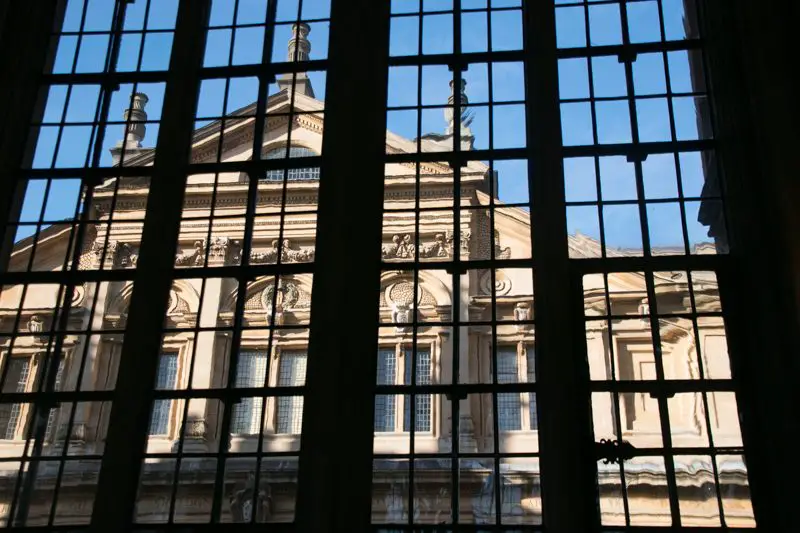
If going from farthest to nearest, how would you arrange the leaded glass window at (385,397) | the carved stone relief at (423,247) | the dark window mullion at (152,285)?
the carved stone relief at (423,247) < the leaded glass window at (385,397) < the dark window mullion at (152,285)

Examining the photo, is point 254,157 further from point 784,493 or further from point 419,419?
point 784,493

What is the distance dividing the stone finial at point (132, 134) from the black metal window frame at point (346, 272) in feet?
0.84

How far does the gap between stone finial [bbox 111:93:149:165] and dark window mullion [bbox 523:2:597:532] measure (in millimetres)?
3721

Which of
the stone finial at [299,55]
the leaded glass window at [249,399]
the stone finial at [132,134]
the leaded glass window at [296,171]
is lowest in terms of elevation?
the leaded glass window at [249,399]

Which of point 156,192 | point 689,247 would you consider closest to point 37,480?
point 156,192

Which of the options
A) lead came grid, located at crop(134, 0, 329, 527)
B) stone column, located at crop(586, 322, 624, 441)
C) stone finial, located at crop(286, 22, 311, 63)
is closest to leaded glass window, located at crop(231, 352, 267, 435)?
lead came grid, located at crop(134, 0, 329, 527)

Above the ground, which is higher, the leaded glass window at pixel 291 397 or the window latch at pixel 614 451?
the leaded glass window at pixel 291 397

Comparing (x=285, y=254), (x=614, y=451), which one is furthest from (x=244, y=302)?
(x=614, y=451)

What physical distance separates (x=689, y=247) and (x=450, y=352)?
7.11 feet

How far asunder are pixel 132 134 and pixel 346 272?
285cm

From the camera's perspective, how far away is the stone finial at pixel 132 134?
9.17 metres

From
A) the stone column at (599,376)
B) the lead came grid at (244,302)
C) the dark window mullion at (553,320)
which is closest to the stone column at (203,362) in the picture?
the lead came grid at (244,302)

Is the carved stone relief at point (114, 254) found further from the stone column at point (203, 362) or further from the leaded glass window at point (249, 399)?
the leaded glass window at point (249, 399)

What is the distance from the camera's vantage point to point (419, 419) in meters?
7.58
